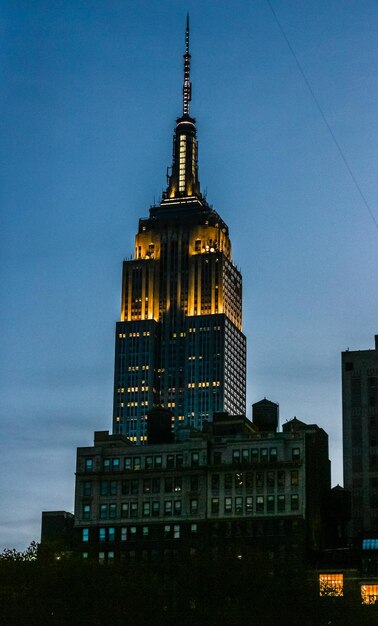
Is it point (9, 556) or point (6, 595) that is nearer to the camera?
point (6, 595)

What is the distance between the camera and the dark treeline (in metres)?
160

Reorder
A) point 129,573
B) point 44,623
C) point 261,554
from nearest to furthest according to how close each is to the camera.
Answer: point 44,623 → point 129,573 → point 261,554

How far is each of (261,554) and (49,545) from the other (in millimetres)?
28304

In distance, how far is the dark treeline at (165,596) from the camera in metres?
160

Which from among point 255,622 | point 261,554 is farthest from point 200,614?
point 261,554

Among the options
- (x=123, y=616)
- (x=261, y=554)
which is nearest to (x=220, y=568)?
(x=261, y=554)

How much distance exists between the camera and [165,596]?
574 ft

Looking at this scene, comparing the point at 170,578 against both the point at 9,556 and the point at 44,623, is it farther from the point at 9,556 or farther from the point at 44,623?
the point at 44,623

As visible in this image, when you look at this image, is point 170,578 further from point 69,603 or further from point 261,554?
point 69,603

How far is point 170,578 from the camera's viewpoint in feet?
641

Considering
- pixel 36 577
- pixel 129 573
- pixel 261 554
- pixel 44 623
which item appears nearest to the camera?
pixel 44 623

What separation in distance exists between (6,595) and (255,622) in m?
30.2

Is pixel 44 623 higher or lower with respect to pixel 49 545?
lower

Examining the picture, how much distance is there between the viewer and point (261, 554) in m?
188
